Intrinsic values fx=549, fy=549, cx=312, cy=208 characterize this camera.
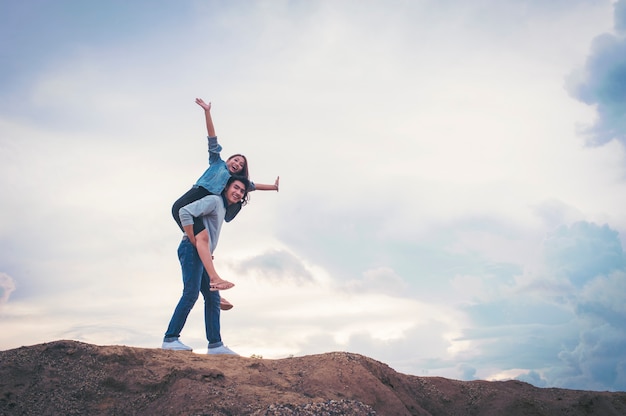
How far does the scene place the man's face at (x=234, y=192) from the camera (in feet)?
28.9

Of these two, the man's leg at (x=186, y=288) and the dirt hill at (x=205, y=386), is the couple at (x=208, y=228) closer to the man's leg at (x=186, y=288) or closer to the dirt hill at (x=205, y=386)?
the man's leg at (x=186, y=288)

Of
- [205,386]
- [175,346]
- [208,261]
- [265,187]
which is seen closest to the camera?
[205,386]

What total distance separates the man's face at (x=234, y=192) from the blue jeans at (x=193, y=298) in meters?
0.94

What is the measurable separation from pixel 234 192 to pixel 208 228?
2.37 feet

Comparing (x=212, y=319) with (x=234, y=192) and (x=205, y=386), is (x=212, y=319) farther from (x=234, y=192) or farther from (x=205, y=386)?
(x=205, y=386)

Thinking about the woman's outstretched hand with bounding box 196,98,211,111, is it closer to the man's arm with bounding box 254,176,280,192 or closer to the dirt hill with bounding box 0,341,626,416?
the man's arm with bounding box 254,176,280,192

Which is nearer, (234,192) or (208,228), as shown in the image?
(208,228)

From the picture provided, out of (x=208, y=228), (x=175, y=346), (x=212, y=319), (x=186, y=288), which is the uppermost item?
(x=208, y=228)

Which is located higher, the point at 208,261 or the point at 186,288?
the point at 208,261

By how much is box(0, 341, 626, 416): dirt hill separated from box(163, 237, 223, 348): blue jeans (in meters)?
0.84

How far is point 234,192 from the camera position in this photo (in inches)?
346

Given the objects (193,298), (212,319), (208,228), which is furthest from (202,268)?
(212,319)

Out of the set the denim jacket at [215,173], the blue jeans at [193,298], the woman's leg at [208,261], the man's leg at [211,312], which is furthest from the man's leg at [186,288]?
the denim jacket at [215,173]

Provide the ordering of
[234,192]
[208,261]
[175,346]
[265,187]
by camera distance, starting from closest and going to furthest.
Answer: [175,346] < [208,261] < [234,192] < [265,187]
